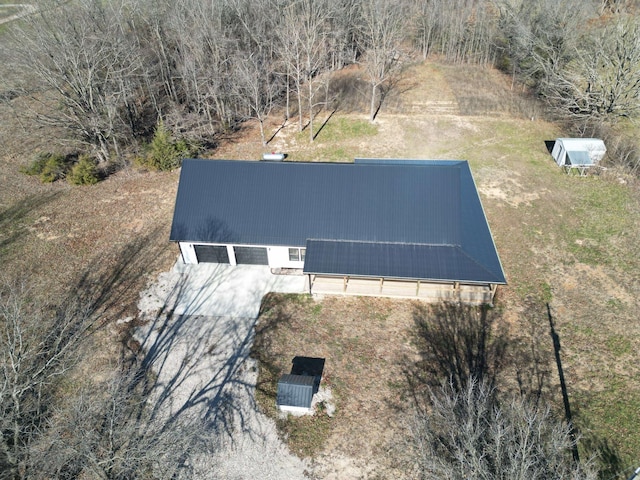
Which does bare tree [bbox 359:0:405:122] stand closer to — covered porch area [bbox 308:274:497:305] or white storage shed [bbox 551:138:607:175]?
white storage shed [bbox 551:138:607:175]

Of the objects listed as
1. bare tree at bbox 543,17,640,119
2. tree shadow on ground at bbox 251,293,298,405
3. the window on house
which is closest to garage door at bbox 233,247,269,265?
the window on house

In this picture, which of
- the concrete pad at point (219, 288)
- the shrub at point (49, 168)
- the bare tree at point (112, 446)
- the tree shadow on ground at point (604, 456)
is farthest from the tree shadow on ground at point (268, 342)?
the shrub at point (49, 168)

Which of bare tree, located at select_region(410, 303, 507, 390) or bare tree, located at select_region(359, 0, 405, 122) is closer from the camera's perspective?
bare tree, located at select_region(410, 303, 507, 390)

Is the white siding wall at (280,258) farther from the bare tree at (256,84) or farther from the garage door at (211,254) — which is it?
the bare tree at (256,84)

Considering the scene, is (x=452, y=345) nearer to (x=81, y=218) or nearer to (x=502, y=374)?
(x=502, y=374)

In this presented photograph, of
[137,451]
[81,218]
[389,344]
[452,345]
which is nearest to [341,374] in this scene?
[389,344]

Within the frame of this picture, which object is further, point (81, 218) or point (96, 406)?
point (81, 218)
